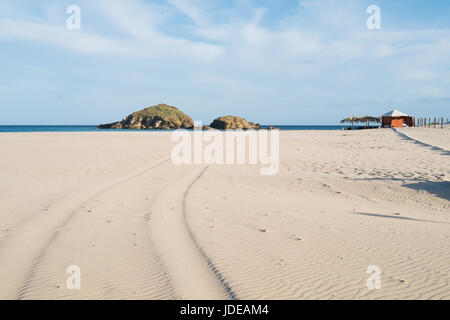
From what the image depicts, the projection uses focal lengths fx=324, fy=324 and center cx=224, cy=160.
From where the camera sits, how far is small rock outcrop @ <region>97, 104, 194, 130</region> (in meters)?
96.3

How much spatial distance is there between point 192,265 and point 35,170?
888 cm

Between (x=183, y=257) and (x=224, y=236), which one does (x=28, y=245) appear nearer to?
(x=183, y=257)

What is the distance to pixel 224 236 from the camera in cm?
468

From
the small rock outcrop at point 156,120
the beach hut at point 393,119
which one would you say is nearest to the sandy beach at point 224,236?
the beach hut at point 393,119

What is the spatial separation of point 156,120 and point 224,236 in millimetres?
95136

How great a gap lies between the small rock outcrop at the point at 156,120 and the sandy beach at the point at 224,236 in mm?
88619

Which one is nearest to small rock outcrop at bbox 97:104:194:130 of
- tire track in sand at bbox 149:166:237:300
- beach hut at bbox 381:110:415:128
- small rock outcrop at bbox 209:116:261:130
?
small rock outcrop at bbox 209:116:261:130

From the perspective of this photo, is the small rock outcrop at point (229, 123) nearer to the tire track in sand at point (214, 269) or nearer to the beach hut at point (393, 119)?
the beach hut at point (393, 119)

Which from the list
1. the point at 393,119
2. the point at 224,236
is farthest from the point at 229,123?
the point at 224,236

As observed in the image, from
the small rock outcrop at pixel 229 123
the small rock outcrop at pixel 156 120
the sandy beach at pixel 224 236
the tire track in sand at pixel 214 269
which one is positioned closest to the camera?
the tire track in sand at pixel 214 269

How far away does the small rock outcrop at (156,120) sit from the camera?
96312 mm

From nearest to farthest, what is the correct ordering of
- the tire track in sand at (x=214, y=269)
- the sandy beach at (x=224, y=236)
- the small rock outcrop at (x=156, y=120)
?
→ 1. the tire track in sand at (x=214, y=269)
2. the sandy beach at (x=224, y=236)
3. the small rock outcrop at (x=156, y=120)
